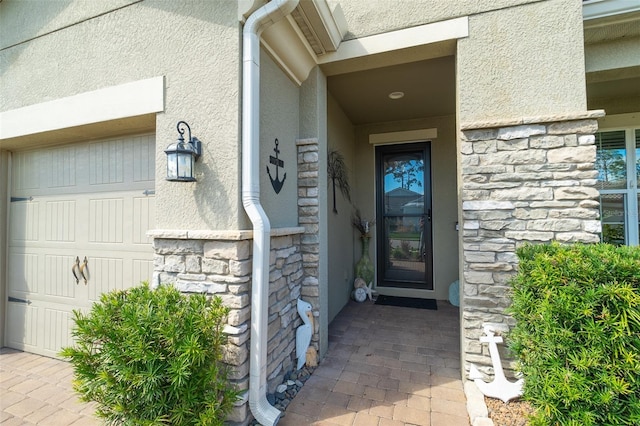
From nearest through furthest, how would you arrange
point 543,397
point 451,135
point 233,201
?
point 543,397, point 233,201, point 451,135

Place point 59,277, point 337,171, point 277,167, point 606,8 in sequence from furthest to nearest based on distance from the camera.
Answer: point 337,171
point 59,277
point 277,167
point 606,8

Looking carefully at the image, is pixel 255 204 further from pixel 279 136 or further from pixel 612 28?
pixel 612 28

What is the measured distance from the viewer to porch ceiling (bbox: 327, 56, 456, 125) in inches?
118

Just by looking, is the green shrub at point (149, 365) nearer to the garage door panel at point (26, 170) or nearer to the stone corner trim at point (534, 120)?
the stone corner trim at point (534, 120)

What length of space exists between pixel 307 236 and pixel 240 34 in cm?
171

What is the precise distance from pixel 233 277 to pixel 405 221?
3.55 metres

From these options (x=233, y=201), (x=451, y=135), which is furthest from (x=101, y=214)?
(x=451, y=135)

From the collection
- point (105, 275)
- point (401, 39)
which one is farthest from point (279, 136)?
point (105, 275)

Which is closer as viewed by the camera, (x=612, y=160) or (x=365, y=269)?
(x=612, y=160)

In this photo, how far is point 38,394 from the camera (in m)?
2.30

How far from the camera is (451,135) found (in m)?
4.41

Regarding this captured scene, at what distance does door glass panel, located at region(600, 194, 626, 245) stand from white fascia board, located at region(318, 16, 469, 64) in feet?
9.91

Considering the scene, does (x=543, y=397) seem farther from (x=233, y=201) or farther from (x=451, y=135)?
(x=451, y=135)

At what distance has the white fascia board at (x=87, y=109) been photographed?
2188 millimetres
